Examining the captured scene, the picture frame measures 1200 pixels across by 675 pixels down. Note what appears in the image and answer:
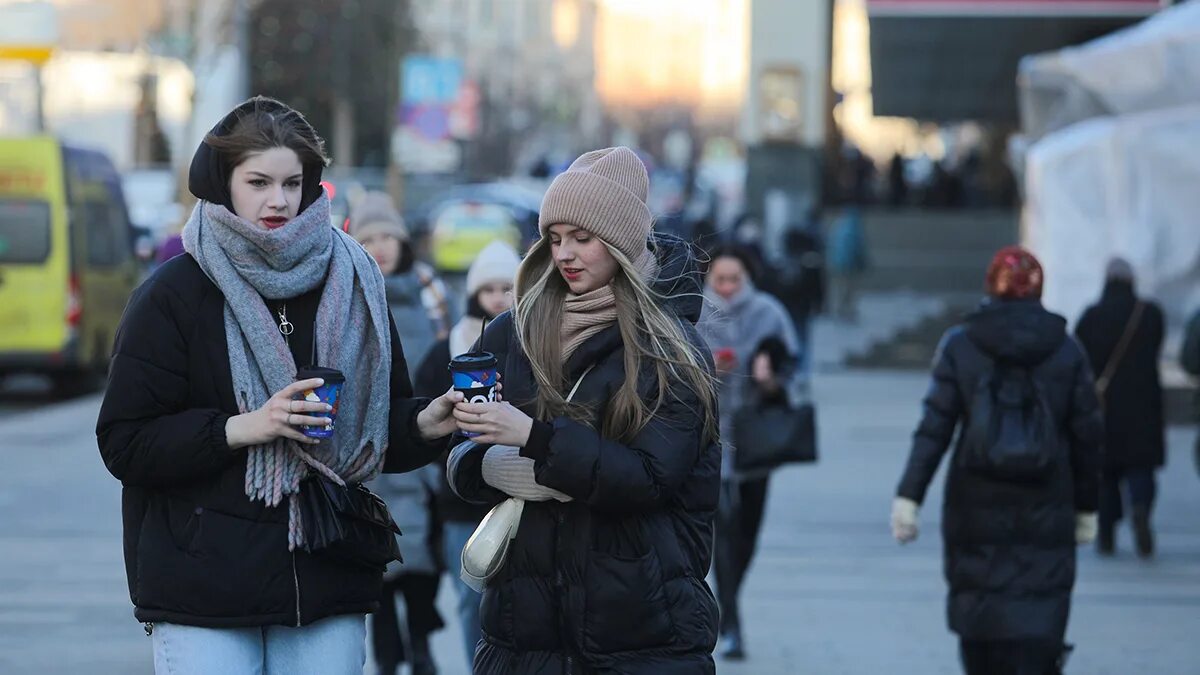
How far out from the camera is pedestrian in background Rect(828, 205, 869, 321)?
30.0 meters

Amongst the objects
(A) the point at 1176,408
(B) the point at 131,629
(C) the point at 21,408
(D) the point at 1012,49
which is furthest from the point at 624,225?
(D) the point at 1012,49

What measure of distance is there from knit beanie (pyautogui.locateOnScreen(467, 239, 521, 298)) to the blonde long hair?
2751 millimetres

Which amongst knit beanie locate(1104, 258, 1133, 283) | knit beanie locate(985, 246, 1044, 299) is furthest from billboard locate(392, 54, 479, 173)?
knit beanie locate(985, 246, 1044, 299)

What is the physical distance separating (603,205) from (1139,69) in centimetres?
1293

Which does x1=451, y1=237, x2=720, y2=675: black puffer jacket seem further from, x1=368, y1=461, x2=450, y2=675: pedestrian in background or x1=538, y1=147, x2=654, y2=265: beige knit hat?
x1=368, y1=461, x2=450, y2=675: pedestrian in background

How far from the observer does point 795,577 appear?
33.2 ft

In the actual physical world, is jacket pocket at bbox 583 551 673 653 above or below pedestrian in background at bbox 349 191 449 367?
below

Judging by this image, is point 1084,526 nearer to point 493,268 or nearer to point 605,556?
point 493,268

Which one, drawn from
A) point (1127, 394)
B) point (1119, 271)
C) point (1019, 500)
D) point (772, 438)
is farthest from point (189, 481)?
point (1119, 271)

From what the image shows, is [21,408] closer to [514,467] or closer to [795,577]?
[795,577]

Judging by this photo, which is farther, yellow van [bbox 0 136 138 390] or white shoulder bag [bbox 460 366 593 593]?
yellow van [bbox 0 136 138 390]

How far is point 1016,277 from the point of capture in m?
6.46

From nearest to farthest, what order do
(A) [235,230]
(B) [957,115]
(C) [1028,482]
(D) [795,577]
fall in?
(A) [235,230] → (C) [1028,482] → (D) [795,577] → (B) [957,115]

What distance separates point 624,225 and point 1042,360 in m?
2.64
